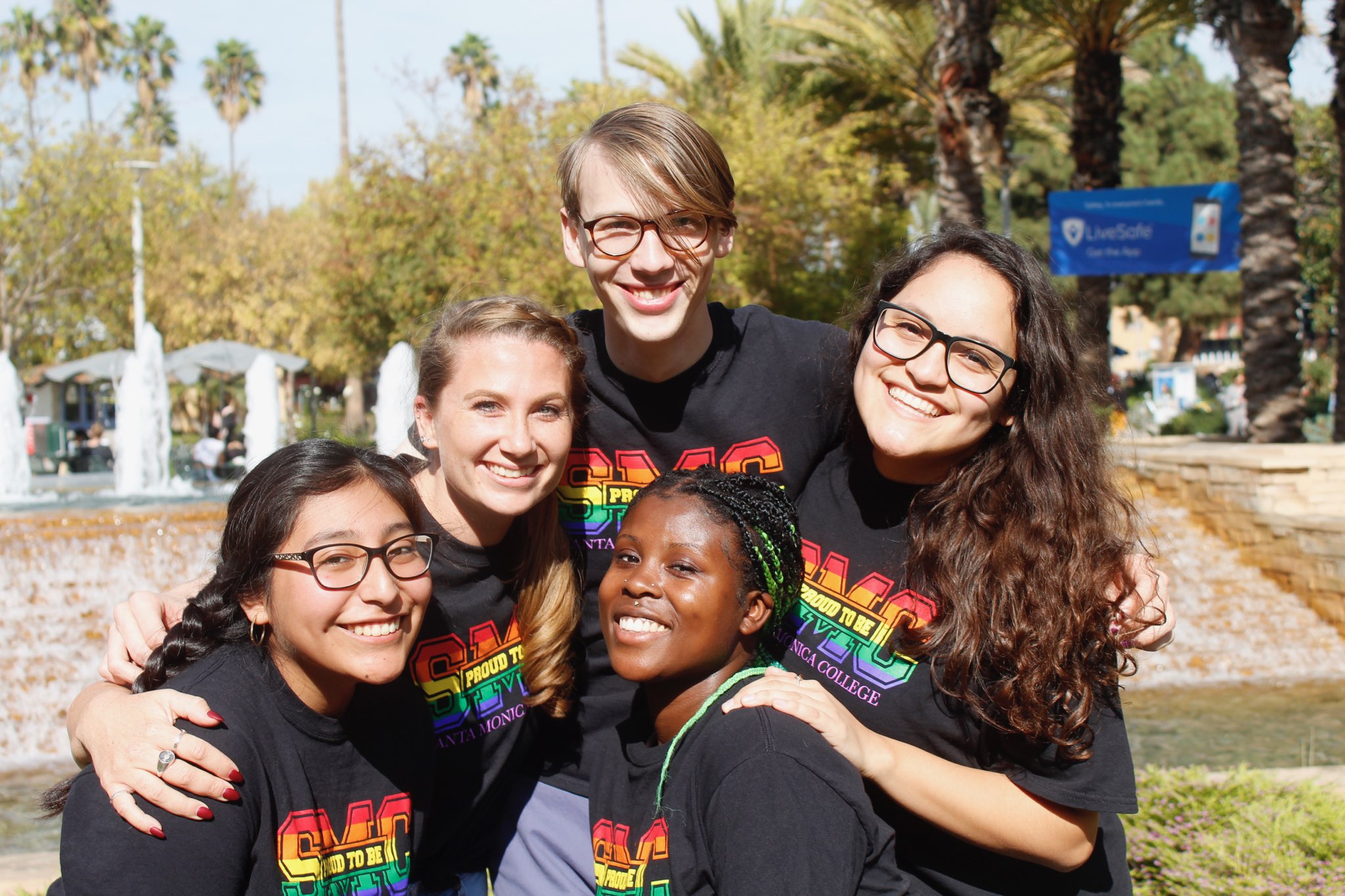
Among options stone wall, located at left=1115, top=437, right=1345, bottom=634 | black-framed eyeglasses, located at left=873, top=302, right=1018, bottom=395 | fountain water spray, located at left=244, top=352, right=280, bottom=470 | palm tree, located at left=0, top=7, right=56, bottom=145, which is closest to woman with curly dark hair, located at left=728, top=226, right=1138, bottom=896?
black-framed eyeglasses, located at left=873, top=302, right=1018, bottom=395

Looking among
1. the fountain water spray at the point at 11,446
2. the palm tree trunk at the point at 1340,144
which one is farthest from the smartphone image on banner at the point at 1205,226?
the fountain water spray at the point at 11,446

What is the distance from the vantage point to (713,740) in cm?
213

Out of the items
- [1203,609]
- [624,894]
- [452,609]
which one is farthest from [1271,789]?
[1203,609]

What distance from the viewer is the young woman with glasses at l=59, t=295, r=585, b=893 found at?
279 cm

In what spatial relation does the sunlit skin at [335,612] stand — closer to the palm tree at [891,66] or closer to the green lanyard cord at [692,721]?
the green lanyard cord at [692,721]

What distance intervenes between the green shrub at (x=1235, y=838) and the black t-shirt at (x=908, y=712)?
156 cm

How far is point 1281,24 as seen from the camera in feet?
38.8

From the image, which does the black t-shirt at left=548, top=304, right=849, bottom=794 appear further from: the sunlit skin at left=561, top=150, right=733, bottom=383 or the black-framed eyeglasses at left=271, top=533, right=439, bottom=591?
the black-framed eyeglasses at left=271, top=533, right=439, bottom=591

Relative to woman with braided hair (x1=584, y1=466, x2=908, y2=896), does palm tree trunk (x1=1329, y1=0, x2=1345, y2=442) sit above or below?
above

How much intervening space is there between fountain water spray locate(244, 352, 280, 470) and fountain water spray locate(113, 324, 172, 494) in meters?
1.80

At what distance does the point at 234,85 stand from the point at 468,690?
222ft

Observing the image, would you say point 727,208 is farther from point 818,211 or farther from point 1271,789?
point 818,211

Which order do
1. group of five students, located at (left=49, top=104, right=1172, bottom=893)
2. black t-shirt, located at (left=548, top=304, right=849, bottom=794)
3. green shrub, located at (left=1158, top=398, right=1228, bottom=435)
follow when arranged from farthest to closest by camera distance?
green shrub, located at (left=1158, top=398, right=1228, bottom=435)
black t-shirt, located at (left=548, top=304, right=849, bottom=794)
group of five students, located at (left=49, top=104, right=1172, bottom=893)

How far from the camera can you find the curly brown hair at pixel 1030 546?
229 cm
